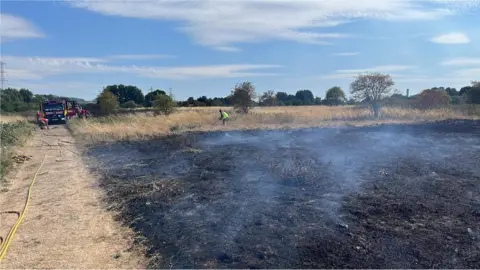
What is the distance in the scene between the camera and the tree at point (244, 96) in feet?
99.9

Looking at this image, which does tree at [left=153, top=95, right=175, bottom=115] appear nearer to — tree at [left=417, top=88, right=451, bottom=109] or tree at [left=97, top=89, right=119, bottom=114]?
tree at [left=97, top=89, right=119, bottom=114]

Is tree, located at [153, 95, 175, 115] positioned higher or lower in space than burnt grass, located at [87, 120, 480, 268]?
higher

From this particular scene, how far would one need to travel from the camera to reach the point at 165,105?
30.9 meters

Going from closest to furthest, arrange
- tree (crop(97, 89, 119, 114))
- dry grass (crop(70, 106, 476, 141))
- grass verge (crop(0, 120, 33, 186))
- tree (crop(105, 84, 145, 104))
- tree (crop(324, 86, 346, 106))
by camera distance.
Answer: grass verge (crop(0, 120, 33, 186))
dry grass (crop(70, 106, 476, 141))
tree (crop(97, 89, 119, 114))
tree (crop(324, 86, 346, 106))
tree (crop(105, 84, 145, 104))

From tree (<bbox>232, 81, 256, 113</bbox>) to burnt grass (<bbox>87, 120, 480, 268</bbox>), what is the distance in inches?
681

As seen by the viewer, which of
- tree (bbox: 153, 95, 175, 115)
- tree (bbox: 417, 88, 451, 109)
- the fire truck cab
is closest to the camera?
the fire truck cab

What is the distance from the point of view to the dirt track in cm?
518

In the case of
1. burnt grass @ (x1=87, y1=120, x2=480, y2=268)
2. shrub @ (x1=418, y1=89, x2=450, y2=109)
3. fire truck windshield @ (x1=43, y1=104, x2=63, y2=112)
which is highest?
shrub @ (x1=418, y1=89, x2=450, y2=109)

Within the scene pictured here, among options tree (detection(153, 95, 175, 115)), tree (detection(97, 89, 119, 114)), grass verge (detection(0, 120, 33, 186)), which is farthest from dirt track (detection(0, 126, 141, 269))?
tree (detection(97, 89, 119, 114))

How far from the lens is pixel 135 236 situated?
5930 mm

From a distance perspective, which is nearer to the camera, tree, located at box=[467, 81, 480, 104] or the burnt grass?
the burnt grass

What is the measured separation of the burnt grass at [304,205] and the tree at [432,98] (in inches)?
799

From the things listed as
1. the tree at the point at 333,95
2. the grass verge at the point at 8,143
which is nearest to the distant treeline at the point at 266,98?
the tree at the point at 333,95

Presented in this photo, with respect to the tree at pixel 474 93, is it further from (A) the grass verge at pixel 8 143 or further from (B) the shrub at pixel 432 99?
(A) the grass verge at pixel 8 143
